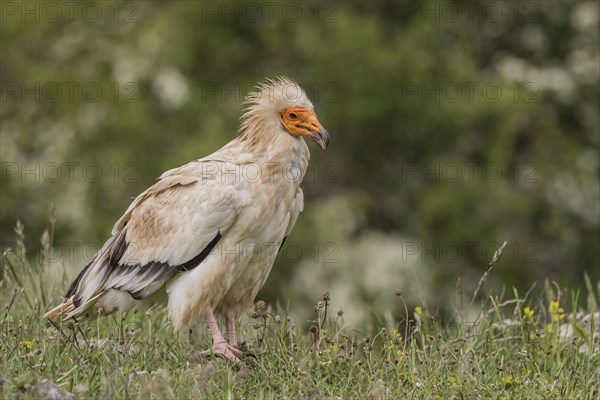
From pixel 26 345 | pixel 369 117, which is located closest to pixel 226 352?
pixel 26 345

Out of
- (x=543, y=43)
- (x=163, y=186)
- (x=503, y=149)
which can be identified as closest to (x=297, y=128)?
(x=163, y=186)

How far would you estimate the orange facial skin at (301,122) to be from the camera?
260 inches

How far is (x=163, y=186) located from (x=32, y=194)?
13.9 m

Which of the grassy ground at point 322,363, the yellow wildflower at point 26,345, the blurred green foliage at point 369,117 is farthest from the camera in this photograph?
the blurred green foliage at point 369,117

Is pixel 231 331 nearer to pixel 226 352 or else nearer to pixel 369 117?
pixel 226 352

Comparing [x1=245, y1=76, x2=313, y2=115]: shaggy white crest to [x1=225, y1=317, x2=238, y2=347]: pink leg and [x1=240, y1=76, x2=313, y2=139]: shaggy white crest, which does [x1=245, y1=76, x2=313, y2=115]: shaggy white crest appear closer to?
[x1=240, y1=76, x2=313, y2=139]: shaggy white crest

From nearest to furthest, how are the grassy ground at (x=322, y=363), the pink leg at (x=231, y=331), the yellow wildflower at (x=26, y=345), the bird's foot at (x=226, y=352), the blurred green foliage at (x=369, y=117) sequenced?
the grassy ground at (x=322, y=363) < the yellow wildflower at (x=26, y=345) < the bird's foot at (x=226, y=352) < the pink leg at (x=231, y=331) < the blurred green foliage at (x=369, y=117)

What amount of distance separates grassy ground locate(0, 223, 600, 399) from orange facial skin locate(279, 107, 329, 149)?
124 cm

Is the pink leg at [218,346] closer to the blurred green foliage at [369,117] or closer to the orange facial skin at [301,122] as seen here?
the orange facial skin at [301,122]

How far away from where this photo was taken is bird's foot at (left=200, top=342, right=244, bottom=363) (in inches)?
225

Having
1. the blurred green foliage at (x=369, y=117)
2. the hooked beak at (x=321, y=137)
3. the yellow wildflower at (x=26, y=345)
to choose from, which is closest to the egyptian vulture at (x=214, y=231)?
the hooked beak at (x=321, y=137)

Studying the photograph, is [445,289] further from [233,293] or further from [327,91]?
[233,293]

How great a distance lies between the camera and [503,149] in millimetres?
17594

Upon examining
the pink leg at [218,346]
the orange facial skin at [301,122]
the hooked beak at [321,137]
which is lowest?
the pink leg at [218,346]
